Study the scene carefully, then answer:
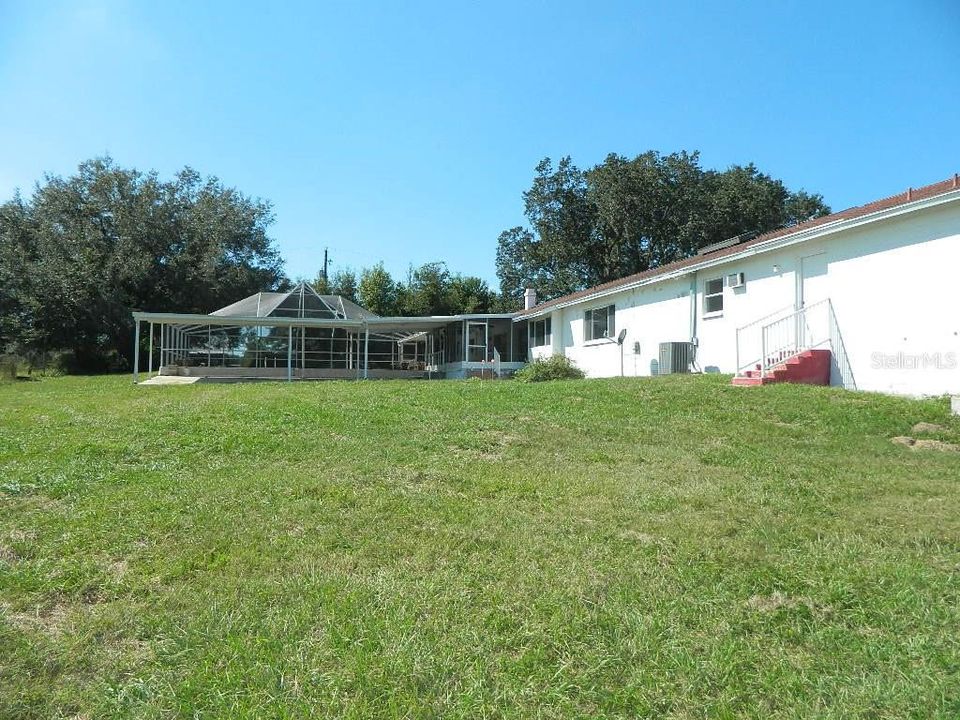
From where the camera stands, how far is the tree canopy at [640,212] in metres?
39.2

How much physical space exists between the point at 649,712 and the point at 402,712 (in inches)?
40.0

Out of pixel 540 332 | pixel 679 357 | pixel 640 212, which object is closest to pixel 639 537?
pixel 679 357

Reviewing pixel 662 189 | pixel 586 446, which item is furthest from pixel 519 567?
pixel 662 189

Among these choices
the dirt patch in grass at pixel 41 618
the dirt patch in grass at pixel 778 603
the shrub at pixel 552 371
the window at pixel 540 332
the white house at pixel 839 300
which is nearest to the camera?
the dirt patch in grass at pixel 41 618

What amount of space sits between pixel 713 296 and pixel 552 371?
18.2 feet

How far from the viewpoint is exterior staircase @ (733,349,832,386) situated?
12297mm

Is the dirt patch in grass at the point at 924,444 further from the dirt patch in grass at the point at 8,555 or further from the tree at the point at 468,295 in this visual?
the tree at the point at 468,295

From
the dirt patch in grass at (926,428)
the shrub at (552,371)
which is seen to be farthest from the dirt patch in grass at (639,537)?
the shrub at (552,371)

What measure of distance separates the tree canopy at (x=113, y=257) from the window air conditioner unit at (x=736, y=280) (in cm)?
3063

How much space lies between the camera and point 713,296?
16.2 meters

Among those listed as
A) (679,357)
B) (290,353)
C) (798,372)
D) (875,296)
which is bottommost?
(798,372)

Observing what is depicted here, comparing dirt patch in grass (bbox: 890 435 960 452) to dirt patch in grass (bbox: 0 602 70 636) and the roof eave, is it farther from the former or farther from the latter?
dirt patch in grass (bbox: 0 602 70 636)

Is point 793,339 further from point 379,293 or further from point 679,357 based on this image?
point 379,293

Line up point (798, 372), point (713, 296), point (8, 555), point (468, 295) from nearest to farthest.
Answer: point (8, 555)
point (798, 372)
point (713, 296)
point (468, 295)
